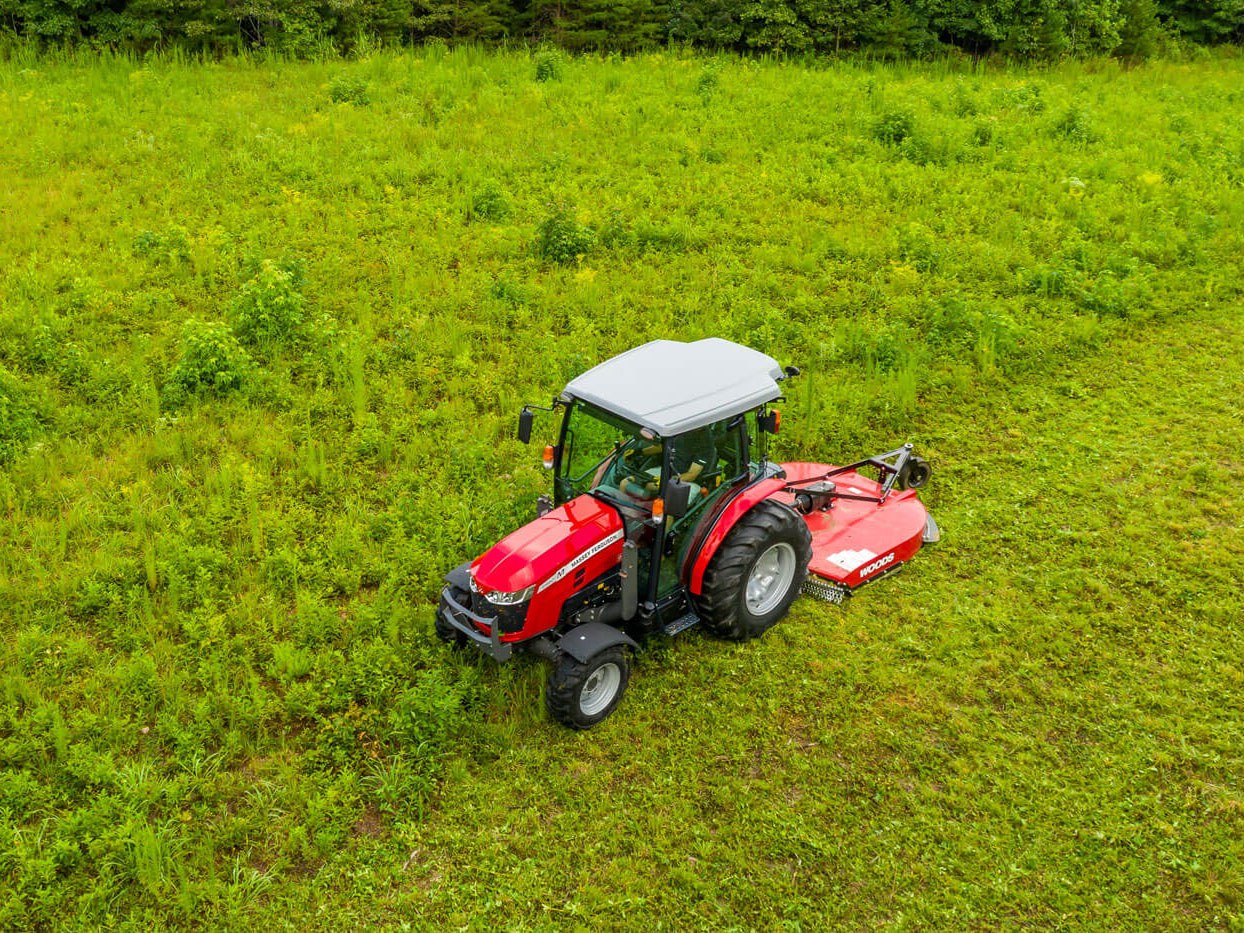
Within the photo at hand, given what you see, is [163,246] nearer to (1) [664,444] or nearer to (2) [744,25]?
(1) [664,444]

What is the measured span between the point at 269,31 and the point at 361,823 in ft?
61.4

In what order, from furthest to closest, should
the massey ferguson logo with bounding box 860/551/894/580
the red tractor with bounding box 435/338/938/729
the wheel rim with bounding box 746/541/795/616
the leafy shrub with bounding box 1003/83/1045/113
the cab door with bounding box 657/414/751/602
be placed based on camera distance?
the leafy shrub with bounding box 1003/83/1045/113 < the massey ferguson logo with bounding box 860/551/894/580 < the wheel rim with bounding box 746/541/795/616 < the cab door with bounding box 657/414/751/602 < the red tractor with bounding box 435/338/938/729

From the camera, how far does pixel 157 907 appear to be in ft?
19.1

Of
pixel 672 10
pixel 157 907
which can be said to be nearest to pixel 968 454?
pixel 157 907

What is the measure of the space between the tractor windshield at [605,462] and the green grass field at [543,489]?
134 cm

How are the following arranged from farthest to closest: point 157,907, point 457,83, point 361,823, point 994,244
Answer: point 457,83, point 994,244, point 361,823, point 157,907

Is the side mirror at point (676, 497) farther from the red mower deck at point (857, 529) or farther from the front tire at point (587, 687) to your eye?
the red mower deck at point (857, 529)

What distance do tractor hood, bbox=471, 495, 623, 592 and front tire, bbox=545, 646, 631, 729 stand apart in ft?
2.07

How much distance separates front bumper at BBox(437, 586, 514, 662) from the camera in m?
6.91

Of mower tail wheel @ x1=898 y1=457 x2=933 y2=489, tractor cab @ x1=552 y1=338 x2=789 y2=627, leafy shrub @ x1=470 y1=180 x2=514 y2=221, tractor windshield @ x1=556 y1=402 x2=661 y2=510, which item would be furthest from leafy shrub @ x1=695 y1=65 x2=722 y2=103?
tractor windshield @ x1=556 y1=402 x2=661 y2=510

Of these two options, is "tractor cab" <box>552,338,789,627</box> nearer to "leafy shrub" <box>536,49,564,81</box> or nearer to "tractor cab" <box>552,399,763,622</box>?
"tractor cab" <box>552,399,763,622</box>

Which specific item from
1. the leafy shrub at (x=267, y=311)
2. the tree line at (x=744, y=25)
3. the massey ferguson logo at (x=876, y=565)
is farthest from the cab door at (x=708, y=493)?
the tree line at (x=744, y=25)

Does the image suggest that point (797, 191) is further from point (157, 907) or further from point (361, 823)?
point (157, 907)

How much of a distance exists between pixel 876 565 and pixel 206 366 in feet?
24.2
